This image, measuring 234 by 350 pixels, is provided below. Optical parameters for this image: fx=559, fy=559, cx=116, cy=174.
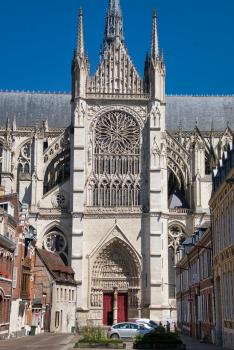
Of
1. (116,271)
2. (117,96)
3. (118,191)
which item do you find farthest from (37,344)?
(117,96)

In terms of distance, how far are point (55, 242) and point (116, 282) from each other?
6203 mm

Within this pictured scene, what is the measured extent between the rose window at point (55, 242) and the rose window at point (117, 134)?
815 centimetres

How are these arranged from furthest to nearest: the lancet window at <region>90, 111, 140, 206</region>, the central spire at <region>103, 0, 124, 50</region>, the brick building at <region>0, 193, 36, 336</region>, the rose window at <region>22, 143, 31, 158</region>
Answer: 1. the central spire at <region>103, 0, 124, 50</region>
2. the rose window at <region>22, 143, 31, 158</region>
3. the lancet window at <region>90, 111, 140, 206</region>
4. the brick building at <region>0, 193, 36, 336</region>

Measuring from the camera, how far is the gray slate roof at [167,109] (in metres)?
60.2

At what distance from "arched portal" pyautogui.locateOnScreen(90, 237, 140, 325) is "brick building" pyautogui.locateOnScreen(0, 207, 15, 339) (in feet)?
47.9

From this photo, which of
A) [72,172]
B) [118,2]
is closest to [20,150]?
[72,172]

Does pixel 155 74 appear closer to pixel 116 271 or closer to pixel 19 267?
pixel 116 271

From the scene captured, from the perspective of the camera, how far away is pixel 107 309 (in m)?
47.0

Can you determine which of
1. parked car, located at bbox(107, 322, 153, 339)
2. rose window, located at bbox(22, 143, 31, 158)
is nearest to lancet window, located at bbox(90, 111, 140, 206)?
→ rose window, located at bbox(22, 143, 31, 158)

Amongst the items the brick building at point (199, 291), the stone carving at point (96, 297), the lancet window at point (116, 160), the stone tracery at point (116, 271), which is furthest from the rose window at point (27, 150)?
the brick building at point (199, 291)

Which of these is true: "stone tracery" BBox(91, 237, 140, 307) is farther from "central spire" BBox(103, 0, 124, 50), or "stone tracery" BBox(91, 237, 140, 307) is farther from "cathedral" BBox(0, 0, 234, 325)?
"central spire" BBox(103, 0, 124, 50)

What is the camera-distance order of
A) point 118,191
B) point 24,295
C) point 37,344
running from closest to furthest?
point 37,344 < point 24,295 < point 118,191

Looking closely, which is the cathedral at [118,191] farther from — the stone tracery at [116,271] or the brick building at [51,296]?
the brick building at [51,296]

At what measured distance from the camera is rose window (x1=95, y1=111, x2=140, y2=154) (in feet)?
161
